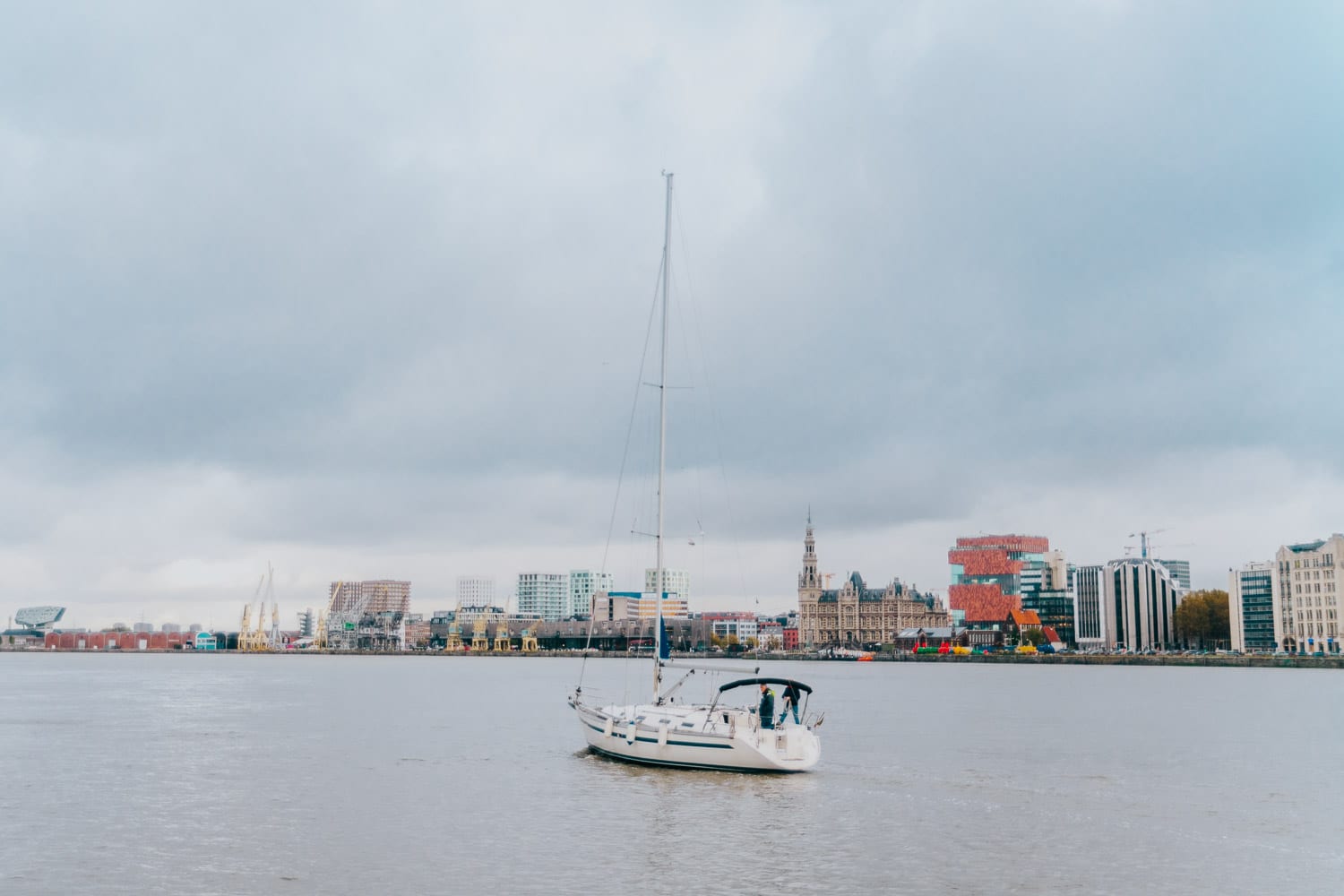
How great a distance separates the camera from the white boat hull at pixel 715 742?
131 ft

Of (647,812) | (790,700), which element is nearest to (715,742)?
(790,700)

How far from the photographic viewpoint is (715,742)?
131 feet

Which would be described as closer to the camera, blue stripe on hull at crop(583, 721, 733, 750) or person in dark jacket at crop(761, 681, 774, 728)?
blue stripe on hull at crop(583, 721, 733, 750)

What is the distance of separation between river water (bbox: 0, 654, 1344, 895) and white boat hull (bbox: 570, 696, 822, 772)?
697 mm

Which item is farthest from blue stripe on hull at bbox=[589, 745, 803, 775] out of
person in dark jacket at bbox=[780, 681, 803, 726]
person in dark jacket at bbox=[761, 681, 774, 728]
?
person in dark jacket at bbox=[780, 681, 803, 726]

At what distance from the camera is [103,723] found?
67.3 meters

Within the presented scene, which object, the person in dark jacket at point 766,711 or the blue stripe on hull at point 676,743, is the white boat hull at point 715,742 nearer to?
the blue stripe on hull at point 676,743

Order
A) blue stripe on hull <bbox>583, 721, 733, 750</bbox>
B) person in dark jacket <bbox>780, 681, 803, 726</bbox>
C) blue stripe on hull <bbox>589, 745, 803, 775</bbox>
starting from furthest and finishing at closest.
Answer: person in dark jacket <bbox>780, 681, 803, 726</bbox> < blue stripe on hull <bbox>589, 745, 803, 775</bbox> < blue stripe on hull <bbox>583, 721, 733, 750</bbox>

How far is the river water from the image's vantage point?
2614 cm

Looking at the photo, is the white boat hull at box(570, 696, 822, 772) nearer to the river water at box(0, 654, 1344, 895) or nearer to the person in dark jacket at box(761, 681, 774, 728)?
the person in dark jacket at box(761, 681, 774, 728)

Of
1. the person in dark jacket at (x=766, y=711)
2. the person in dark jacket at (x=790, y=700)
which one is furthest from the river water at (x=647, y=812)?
Result: the person in dark jacket at (x=790, y=700)

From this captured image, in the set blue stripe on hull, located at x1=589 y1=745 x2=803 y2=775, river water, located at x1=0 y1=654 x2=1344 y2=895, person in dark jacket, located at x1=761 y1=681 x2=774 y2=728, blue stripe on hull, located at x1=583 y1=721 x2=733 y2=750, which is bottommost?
river water, located at x1=0 y1=654 x2=1344 y2=895

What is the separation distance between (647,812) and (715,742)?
19.3ft

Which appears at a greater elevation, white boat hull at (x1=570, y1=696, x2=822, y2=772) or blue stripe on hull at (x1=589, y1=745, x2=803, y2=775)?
white boat hull at (x1=570, y1=696, x2=822, y2=772)
